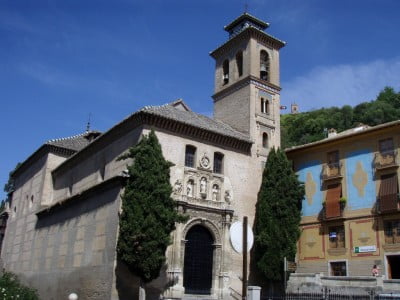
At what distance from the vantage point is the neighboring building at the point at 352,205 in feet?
70.3

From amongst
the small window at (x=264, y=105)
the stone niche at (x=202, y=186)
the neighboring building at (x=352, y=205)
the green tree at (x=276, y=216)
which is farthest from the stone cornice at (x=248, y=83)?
the stone niche at (x=202, y=186)

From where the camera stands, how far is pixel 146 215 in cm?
1841

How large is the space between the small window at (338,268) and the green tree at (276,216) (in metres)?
2.23

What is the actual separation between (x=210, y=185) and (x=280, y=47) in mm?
12336

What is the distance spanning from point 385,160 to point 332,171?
318cm

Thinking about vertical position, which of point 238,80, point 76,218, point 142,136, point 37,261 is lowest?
point 37,261

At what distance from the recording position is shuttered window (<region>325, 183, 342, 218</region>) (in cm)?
2367

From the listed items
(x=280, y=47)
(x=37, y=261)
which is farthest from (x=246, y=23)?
(x=37, y=261)

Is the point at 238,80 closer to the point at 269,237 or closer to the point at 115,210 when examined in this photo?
the point at 269,237

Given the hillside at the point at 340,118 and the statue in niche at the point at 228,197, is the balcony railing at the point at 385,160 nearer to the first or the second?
the statue in niche at the point at 228,197

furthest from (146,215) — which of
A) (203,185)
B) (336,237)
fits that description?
(336,237)

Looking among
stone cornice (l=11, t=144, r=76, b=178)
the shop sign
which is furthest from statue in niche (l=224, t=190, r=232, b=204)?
stone cornice (l=11, t=144, r=76, b=178)

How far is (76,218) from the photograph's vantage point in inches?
936

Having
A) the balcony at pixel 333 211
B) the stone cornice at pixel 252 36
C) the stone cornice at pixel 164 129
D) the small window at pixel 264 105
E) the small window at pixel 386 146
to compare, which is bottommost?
the balcony at pixel 333 211
